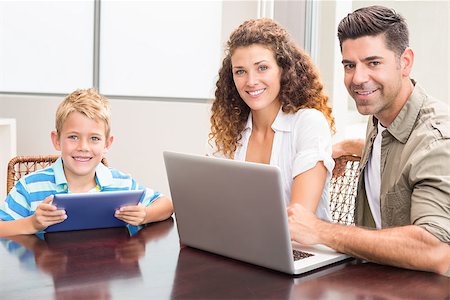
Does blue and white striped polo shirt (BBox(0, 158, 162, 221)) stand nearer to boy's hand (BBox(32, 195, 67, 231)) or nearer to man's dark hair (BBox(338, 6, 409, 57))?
boy's hand (BBox(32, 195, 67, 231))

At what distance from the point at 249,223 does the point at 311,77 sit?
879 millimetres

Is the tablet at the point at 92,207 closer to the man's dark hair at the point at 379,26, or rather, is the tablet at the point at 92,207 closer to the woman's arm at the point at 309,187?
the woman's arm at the point at 309,187

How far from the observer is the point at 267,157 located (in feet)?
6.92

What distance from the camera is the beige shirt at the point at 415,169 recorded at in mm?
1546

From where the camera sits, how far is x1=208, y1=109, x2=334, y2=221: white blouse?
1985mm

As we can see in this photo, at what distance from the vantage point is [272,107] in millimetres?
2133

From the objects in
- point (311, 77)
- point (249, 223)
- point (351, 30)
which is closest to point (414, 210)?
point (249, 223)

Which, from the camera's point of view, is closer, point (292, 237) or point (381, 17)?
point (292, 237)

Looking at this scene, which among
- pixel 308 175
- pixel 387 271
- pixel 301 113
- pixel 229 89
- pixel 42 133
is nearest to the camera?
pixel 387 271

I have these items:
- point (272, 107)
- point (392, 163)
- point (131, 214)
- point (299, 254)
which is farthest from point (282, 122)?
point (299, 254)

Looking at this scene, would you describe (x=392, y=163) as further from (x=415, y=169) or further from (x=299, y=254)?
(x=299, y=254)

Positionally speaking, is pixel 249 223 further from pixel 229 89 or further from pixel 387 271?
pixel 229 89

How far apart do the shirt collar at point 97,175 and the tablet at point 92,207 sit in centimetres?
25

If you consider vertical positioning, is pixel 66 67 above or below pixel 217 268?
above
